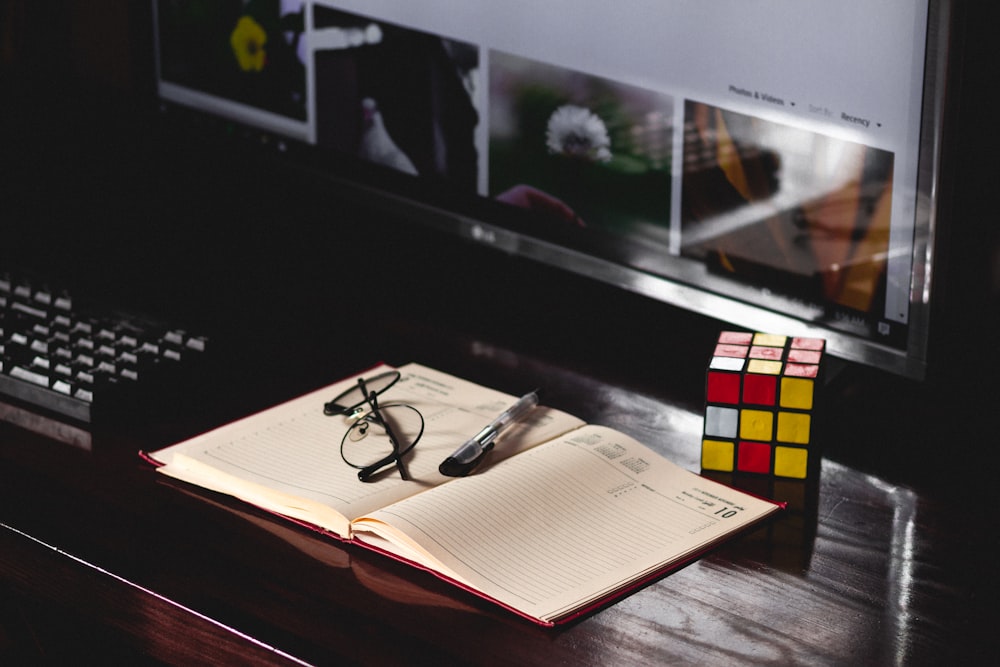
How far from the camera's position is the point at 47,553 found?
0.94 metres

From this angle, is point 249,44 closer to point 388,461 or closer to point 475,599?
point 388,461

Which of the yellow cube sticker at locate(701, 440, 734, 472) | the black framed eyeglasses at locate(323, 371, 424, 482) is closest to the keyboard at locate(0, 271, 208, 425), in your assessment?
the black framed eyeglasses at locate(323, 371, 424, 482)

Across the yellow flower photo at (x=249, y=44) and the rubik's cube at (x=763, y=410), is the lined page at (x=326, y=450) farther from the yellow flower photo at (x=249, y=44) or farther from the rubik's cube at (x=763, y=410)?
the yellow flower photo at (x=249, y=44)

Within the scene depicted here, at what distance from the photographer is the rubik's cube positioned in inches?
39.7

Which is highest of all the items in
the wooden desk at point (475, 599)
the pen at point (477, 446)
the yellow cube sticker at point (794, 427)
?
the yellow cube sticker at point (794, 427)

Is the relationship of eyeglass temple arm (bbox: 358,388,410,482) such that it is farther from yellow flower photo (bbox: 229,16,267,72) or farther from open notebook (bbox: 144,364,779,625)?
yellow flower photo (bbox: 229,16,267,72)

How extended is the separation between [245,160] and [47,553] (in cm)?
74

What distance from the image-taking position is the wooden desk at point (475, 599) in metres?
0.82

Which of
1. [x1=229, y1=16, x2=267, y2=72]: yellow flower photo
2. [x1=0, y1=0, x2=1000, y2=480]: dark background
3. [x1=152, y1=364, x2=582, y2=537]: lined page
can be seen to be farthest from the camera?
[x1=229, y1=16, x2=267, y2=72]: yellow flower photo

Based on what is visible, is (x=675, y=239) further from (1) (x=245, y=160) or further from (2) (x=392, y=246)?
(1) (x=245, y=160)

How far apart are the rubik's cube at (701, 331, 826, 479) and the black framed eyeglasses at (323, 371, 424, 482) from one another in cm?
25

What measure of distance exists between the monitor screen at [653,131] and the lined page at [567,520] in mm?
247

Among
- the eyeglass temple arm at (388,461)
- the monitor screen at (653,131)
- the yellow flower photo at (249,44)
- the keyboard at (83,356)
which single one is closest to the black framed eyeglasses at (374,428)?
the eyeglass temple arm at (388,461)

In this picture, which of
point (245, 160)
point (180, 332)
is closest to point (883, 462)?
point (180, 332)
